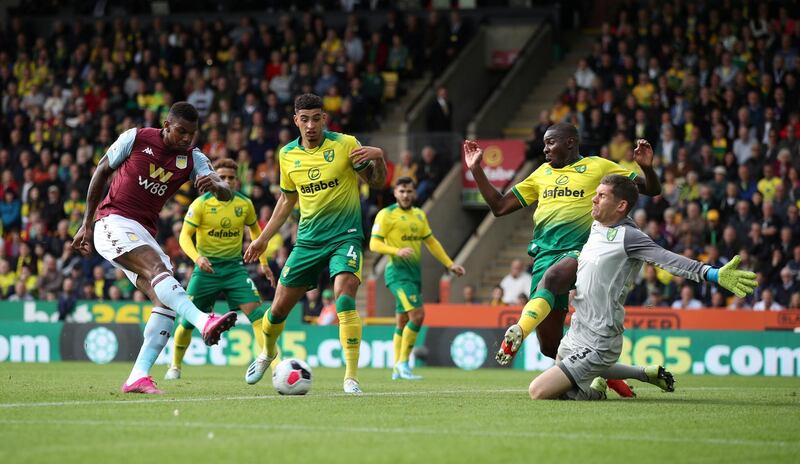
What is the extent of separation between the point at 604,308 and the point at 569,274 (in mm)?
752

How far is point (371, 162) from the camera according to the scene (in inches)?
450

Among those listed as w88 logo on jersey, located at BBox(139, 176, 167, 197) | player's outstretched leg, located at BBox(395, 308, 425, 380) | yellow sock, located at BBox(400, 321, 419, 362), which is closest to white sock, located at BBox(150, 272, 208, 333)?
w88 logo on jersey, located at BBox(139, 176, 167, 197)

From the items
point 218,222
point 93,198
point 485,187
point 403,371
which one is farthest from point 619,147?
point 93,198

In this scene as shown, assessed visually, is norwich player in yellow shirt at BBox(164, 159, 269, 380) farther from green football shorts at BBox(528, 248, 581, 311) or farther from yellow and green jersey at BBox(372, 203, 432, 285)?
green football shorts at BBox(528, 248, 581, 311)

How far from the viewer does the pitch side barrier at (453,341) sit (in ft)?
63.7

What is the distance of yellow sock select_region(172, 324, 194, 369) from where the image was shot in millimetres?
15617

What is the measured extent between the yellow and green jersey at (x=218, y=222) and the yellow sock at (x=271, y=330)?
137 inches

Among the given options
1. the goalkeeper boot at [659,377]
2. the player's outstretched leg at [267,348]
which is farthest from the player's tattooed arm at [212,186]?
the goalkeeper boot at [659,377]

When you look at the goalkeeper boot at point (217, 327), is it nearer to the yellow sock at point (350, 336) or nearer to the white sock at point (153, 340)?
the white sock at point (153, 340)

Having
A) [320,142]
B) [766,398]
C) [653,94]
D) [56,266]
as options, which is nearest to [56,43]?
[56,266]

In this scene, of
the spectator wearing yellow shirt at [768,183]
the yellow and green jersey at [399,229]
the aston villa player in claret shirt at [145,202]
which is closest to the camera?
the aston villa player in claret shirt at [145,202]

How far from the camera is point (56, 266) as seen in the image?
86.9 feet

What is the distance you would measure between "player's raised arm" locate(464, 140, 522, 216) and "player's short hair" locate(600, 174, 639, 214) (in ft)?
4.18

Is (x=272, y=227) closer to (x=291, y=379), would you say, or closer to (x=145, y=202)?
(x=145, y=202)
